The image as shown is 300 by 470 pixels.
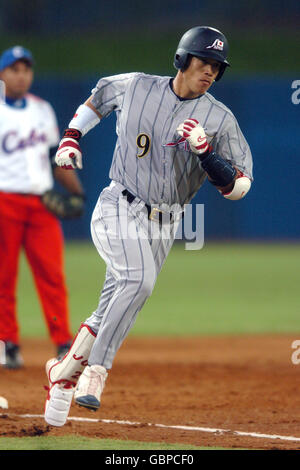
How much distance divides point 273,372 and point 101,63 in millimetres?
16149

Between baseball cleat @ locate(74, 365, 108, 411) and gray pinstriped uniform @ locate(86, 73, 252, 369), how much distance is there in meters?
0.25

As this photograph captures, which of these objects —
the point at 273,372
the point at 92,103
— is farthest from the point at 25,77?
the point at 273,372

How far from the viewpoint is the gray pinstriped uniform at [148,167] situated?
15.3ft

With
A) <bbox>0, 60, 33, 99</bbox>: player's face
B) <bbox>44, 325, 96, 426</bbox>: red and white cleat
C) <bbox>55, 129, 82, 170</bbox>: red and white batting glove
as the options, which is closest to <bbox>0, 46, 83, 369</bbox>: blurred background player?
<bbox>0, 60, 33, 99</bbox>: player's face

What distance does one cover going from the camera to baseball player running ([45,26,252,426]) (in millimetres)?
4527

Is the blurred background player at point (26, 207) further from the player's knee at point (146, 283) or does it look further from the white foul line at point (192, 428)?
the player's knee at point (146, 283)

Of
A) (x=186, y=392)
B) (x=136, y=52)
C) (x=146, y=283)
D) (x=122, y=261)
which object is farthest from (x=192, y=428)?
(x=136, y=52)

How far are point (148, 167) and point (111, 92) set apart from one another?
1.69 ft

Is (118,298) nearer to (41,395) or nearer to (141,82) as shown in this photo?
(141,82)

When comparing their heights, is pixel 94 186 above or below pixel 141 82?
below

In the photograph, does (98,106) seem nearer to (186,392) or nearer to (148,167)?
(148,167)

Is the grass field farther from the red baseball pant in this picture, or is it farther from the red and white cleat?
the red and white cleat

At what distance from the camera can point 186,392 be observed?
6.32 m

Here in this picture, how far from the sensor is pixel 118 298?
451 cm
